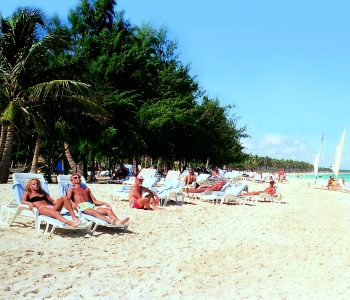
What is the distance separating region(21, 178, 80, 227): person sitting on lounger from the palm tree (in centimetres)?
845

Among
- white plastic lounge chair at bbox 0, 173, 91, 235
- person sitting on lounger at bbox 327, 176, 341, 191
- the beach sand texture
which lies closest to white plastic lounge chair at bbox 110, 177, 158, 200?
the beach sand texture

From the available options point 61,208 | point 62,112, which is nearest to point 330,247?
point 61,208

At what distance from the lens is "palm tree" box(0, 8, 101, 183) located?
15945 mm

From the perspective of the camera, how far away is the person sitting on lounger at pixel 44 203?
7.27 m

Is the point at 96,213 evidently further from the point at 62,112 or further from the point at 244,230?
the point at 62,112

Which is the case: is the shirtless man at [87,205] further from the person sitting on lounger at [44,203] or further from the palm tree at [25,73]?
the palm tree at [25,73]

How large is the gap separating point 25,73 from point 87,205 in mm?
9826

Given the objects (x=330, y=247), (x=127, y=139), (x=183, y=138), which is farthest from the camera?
(x=183, y=138)

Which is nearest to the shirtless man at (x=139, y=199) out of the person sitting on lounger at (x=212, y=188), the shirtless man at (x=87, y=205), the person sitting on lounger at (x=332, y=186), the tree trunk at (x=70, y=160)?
the shirtless man at (x=87, y=205)

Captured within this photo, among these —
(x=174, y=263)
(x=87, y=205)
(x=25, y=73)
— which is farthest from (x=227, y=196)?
(x=174, y=263)

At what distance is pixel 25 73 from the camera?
16.1 metres

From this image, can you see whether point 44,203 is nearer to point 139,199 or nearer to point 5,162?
point 139,199

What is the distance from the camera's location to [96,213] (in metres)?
7.88

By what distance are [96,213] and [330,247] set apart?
447cm
